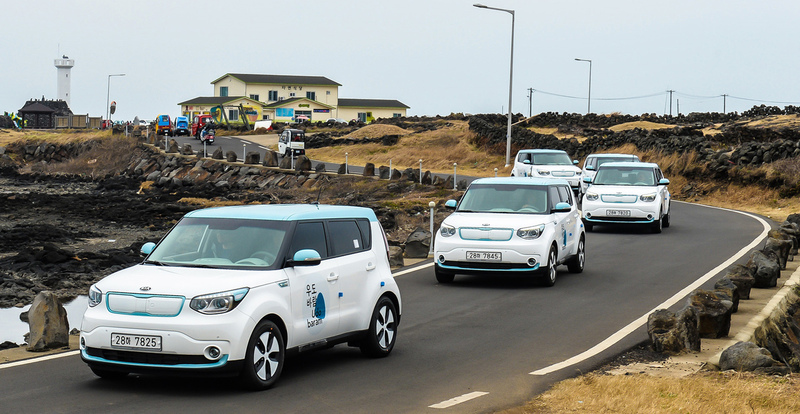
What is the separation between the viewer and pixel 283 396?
8.42 metres

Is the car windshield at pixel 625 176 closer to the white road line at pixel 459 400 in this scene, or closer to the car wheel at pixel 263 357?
the white road line at pixel 459 400

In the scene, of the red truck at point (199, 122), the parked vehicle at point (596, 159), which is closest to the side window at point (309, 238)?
the parked vehicle at point (596, 159)

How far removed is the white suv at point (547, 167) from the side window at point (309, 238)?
82.7ft

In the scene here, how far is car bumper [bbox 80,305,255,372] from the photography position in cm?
804

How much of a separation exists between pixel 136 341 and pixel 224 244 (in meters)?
1.46

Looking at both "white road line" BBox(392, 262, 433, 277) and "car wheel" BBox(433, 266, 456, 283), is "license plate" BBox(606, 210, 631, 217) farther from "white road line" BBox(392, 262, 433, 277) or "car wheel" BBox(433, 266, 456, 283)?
"car wheel" BBox(433, 266, 456, 283)

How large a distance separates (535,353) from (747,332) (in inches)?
107

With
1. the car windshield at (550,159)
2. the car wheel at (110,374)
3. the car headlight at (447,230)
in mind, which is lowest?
the car wheel at (110,374)

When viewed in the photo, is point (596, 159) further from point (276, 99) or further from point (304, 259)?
point (276, 99)

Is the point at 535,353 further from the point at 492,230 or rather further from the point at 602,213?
the point at 602,213

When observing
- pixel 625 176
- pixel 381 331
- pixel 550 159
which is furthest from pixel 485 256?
pixel 550 159

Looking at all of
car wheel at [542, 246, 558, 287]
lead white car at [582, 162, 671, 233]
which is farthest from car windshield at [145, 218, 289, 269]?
lead white car at [582, 162, 671, 233]

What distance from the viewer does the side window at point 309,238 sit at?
928cm

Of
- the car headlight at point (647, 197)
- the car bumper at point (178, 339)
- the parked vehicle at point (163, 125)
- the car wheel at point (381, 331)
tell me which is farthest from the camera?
the parked vehicle at point (163, 125)
